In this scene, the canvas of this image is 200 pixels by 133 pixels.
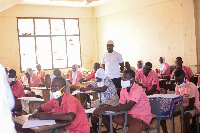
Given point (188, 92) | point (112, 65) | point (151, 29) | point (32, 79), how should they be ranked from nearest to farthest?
point (188, 92)
point (112, 65)
point (32, 79)
point (151, 29)

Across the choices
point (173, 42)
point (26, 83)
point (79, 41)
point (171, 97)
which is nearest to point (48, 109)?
point (171, 97)

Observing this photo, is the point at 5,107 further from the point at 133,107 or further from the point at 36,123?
the point at 133,107

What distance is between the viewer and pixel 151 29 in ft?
33.8

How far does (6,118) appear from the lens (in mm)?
1524

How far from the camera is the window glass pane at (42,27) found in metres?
12.0

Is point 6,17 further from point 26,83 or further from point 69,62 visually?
point 26,83

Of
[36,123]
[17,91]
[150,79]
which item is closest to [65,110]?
[36,123]

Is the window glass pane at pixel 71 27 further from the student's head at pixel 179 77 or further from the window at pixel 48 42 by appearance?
the student's head at pixel 179 77

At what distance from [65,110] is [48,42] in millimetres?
9646

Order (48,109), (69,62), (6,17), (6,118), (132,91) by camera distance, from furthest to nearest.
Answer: (69,62), (6,17), (132,91), (48,109), (6,118)

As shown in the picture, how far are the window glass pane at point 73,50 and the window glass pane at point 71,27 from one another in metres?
0.23

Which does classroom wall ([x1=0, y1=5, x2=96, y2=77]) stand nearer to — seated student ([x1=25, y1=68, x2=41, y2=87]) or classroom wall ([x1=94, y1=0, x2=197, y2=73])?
classroom wall ([x1=94, y1=0, x2=197, y2=73])

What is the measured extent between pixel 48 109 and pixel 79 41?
10.0m

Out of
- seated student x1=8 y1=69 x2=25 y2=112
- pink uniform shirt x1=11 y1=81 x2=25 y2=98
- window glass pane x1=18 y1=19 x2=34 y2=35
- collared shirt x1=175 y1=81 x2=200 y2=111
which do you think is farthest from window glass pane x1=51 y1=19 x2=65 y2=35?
collared shirt x1=175 y1=81 x2=200 y2=111
